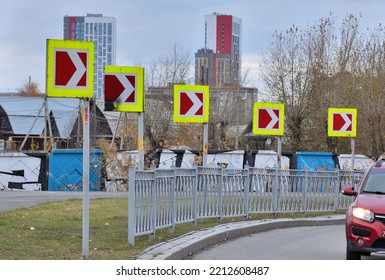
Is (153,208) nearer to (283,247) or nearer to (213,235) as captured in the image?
(213,235)

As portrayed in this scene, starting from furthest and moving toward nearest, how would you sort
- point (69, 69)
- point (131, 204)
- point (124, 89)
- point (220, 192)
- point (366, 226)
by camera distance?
point (220, 192)
point (124, 89)
point (131, 204)
point (366, 226)
point (69, 69)

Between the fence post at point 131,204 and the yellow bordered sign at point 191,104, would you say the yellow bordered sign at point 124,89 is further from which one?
the yellow bordered sign at point 191,104

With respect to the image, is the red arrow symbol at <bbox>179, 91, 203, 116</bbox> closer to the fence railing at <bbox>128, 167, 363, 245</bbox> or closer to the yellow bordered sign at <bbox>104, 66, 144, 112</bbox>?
the fence railing at <bbox>128, 167, 363, 245</bbox>

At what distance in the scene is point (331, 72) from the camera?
4997 centimetres

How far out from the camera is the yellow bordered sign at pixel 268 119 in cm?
2228

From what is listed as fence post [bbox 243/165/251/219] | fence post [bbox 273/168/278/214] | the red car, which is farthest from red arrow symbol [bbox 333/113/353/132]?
the red car

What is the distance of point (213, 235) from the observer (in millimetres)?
15820

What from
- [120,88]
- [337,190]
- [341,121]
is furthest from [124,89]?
[337,190]

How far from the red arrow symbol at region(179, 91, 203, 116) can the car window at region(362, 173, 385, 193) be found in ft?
21.4

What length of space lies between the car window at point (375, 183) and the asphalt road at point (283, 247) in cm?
125

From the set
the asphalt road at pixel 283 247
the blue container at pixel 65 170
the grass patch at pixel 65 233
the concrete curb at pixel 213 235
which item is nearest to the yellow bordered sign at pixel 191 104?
the grass patch at pixel 65 233

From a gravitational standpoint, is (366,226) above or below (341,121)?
below

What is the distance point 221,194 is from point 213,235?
3.33 metres
